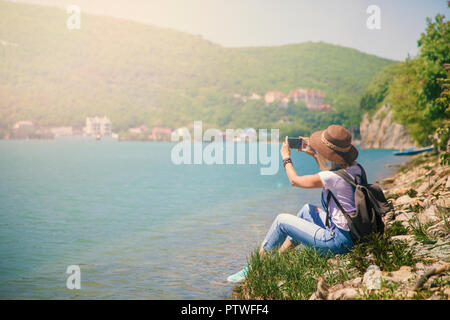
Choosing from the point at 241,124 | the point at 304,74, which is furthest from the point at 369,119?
the point at 304,74

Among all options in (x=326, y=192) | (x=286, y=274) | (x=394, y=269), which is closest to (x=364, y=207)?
(x=326, y=192)

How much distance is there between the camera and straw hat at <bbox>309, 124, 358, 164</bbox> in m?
6.64

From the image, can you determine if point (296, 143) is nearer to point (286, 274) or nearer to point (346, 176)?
point (346, 176)

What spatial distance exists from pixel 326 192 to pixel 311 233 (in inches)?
27.2

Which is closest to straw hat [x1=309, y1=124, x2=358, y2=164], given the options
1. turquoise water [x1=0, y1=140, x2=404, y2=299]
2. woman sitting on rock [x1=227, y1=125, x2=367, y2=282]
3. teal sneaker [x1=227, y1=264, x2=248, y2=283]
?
woman sitting on rock [x1=227, y1=125, x2=367, y2=282]

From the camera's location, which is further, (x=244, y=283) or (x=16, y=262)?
(x=16, y=262)

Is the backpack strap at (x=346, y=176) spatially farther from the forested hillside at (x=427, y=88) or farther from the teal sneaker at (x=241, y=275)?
the forested hillside at (x=427, y=88)

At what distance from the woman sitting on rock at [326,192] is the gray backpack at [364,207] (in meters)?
0.06

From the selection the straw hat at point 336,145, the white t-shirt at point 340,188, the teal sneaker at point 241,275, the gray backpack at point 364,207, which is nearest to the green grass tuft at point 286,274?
the teal sneaker at point 241,275

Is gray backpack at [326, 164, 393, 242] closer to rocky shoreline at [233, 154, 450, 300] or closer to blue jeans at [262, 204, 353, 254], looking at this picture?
blue jeans at [262, 204, 353, 254]

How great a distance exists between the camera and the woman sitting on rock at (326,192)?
6.57 m
